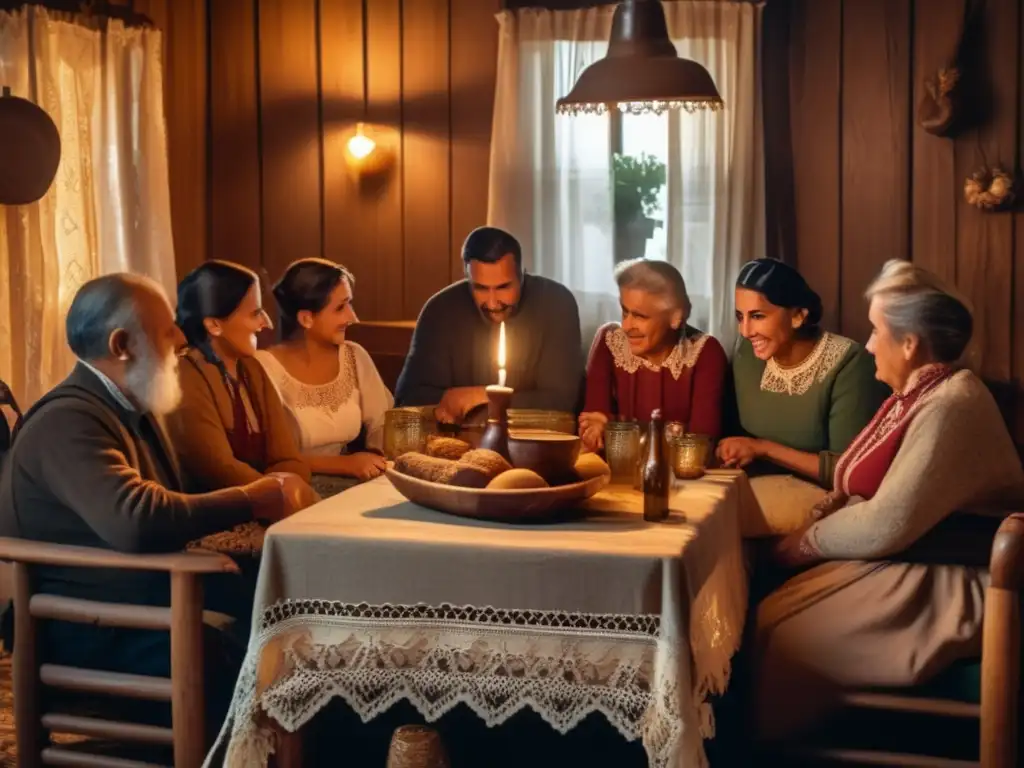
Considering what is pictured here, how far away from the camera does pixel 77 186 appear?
499 centimetres

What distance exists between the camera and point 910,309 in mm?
3230

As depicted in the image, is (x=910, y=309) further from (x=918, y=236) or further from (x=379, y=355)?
(x=379, y=355)

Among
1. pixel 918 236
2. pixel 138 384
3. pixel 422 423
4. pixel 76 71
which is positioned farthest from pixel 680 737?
pixel 76 71

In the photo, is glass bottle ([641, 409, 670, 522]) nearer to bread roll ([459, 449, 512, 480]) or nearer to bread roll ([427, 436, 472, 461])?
bread roll ([459, 449, 512, 480])

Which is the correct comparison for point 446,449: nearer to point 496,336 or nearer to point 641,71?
point 641,71

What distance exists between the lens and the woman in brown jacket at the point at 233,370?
11.2 feet

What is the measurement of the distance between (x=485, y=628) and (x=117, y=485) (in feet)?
2.80

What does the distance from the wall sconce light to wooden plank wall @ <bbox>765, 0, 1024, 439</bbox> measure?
1.66 meters

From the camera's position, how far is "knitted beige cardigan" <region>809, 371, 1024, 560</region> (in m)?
2.93

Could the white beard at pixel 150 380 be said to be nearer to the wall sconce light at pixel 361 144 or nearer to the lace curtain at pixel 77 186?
the lace curtain at pixel 77 186

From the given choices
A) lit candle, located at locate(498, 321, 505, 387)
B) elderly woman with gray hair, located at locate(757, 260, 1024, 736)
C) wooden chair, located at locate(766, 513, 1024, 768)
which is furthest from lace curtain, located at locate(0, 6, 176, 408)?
wooden chair, located at locate(766, 513, 1024, 768)

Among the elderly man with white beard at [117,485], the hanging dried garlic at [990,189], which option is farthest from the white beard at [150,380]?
the hanging dried garlic at [990,189]

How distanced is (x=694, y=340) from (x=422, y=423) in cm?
141

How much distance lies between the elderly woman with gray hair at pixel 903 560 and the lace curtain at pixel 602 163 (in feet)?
6.51
